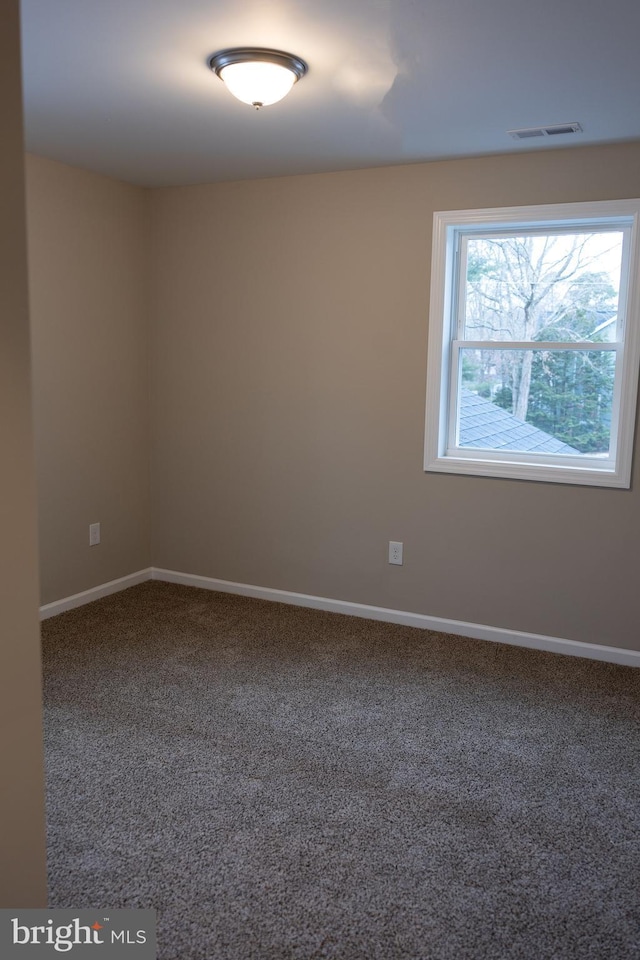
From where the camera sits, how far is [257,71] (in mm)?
2604

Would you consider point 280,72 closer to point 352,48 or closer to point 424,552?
point 352,48

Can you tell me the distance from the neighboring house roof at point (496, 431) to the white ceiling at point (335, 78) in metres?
1.23

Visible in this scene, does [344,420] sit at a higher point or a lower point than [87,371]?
lower

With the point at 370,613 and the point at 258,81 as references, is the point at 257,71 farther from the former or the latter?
the point at 370,613

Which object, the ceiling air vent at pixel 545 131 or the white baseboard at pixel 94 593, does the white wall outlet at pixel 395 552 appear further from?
the ceiling air vent at pixel 545 131

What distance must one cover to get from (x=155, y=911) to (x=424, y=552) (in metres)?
2.47

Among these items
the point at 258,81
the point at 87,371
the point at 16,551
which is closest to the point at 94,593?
the point at 87,371

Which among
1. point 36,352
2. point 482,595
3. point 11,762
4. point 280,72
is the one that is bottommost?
point 482,595

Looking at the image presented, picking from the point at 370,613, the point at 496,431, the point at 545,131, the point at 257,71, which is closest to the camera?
the point at 257,71

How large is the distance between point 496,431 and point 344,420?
2.68 feet

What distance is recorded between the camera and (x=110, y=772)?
274 cm

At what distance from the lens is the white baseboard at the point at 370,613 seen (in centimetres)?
385

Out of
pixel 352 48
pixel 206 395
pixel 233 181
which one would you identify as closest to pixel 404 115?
pixel 352 48

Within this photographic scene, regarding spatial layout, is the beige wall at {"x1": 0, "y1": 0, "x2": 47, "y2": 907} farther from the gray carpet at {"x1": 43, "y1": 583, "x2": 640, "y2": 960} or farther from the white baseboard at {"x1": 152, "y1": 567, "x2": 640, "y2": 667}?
the white baseboard at {"x1": 152, "y1": 567, "x2": 640, "y2": 667}
